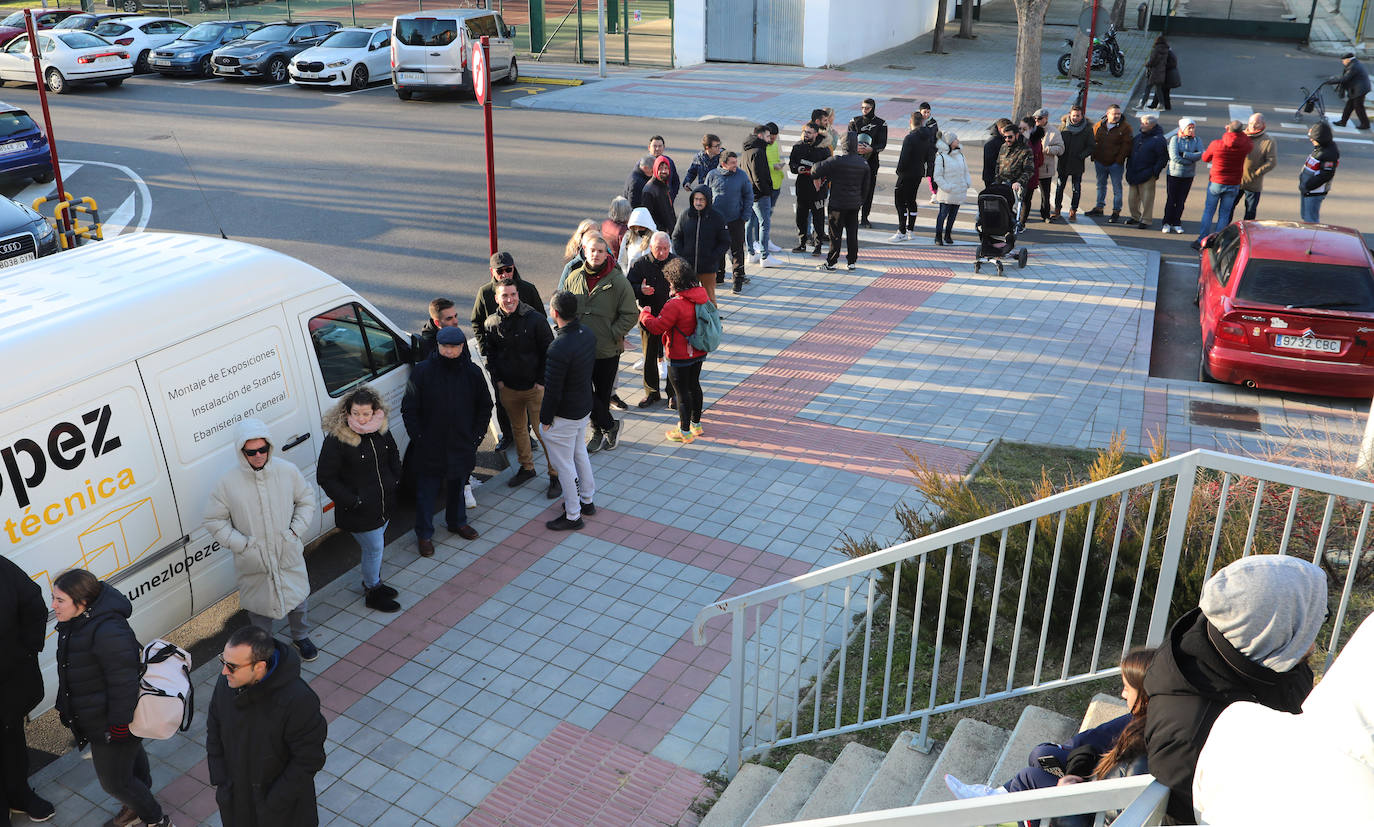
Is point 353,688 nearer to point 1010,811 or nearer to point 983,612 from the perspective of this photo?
point 983,612

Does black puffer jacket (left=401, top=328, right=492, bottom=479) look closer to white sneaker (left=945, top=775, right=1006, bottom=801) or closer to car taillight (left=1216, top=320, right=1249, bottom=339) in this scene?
white sneaker (left=945, top=775, right=1006, bottom=801)

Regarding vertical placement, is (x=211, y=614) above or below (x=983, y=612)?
below

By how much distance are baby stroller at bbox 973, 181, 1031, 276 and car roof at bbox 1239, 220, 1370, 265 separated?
310 cm

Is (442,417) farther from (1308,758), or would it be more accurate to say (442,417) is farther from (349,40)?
(349,40)

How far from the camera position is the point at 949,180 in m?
15.4

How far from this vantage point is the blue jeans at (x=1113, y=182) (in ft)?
57.1

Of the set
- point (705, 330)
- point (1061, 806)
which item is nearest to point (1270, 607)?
point (1061, 806)

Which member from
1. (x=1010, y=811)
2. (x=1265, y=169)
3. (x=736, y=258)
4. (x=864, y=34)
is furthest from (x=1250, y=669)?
(x=864, y=34)

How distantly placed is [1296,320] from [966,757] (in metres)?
7.61

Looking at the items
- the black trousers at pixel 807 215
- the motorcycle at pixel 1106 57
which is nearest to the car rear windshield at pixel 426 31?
→ the black trousers at pixel 807 215

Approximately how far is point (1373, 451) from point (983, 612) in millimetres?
3358

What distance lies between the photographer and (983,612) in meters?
6.39

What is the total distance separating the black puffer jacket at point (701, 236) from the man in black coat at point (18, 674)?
7.57 m

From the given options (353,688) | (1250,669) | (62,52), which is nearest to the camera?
(1250,669)
